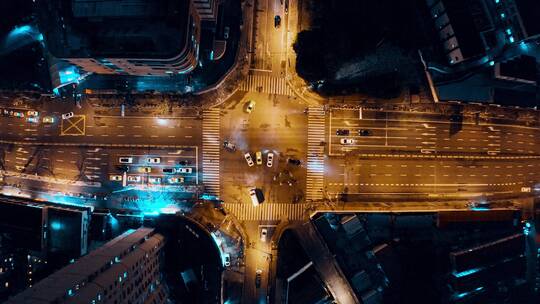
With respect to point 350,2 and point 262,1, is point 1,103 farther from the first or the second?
point 350,2

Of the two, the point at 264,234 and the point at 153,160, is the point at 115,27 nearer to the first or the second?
the point at 153,160

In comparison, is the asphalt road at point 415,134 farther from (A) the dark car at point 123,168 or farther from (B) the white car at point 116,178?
(B) the white car at point 116,178

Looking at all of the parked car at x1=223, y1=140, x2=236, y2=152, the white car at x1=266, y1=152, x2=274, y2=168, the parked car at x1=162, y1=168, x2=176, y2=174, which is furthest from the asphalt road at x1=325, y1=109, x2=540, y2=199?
the parked car at x1=162, y1=168, x2=176, y2=174

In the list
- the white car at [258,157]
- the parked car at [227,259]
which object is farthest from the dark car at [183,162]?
the parked car at [227,259]

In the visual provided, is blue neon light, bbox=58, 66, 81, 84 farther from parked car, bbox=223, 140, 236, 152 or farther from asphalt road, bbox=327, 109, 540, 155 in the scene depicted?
asphalt road, bbox=327, 109, 540, 155

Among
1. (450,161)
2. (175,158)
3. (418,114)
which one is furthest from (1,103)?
(450,161)

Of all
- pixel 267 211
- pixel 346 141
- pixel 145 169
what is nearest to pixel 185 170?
pixel 145 169
